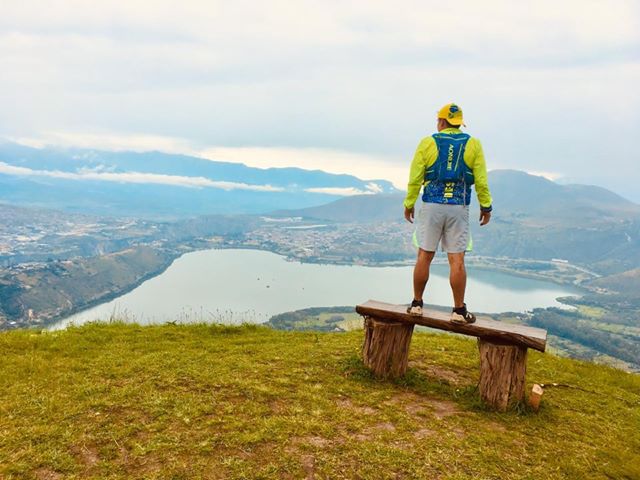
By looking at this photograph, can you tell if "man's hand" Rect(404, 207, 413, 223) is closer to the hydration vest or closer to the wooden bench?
the hydration vest

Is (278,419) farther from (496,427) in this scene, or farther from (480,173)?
(480,173)

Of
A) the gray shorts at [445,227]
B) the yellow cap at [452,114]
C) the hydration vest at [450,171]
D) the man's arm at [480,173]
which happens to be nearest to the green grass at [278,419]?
the gray shorts at [445,227]

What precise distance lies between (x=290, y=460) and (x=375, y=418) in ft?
4.76

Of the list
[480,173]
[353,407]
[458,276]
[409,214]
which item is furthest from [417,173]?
[353,407]

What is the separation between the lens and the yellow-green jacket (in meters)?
5.87

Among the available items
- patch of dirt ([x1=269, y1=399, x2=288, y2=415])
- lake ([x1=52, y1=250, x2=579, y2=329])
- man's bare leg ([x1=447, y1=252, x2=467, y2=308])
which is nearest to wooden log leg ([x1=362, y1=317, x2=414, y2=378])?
man's bare leg ([x1=447, y1=252, x2=467, y2=308])

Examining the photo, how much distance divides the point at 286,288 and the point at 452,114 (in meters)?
125

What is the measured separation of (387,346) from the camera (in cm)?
646

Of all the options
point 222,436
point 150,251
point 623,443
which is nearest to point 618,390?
point 623,443

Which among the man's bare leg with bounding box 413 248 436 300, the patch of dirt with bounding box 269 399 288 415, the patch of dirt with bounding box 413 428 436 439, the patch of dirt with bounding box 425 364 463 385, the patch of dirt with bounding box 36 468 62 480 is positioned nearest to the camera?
the patch of dirt with bounding box 36 468 62 480

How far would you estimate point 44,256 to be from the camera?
183 meters

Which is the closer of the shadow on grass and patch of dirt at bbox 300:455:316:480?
patch of dirt at bbox 300:455:316:480

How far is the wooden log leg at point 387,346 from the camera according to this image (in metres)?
6.41

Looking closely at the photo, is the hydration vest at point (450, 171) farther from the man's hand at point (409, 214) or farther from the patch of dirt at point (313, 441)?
the patch of dirt at point (313, 441)
